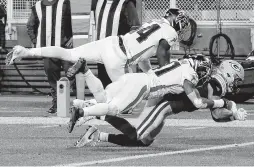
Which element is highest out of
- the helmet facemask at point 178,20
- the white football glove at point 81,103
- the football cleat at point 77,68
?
the helmet facemask at point 178,20

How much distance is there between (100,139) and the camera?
11.5 metres

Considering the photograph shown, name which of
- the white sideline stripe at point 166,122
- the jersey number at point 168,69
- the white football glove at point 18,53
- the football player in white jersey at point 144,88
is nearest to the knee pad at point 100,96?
the football player in white jersey at point 144,88

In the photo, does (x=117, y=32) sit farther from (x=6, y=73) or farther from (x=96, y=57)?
(x=6, y=73)

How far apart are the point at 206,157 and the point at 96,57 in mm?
2614

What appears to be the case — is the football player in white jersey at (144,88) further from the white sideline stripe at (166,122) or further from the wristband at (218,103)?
the white sideline stripe at (166,122)

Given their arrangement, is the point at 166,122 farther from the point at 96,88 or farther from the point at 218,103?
the point at 96,88

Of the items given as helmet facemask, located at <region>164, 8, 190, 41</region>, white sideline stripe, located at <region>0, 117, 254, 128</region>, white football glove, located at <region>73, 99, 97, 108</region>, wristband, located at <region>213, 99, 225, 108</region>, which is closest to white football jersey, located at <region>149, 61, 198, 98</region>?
wristband, located at <region>213, 99, 225, 108</region>

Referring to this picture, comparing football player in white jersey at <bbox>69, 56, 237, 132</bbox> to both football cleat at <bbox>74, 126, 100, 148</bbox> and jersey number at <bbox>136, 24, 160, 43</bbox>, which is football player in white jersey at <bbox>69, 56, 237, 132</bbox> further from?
jersey number at <bbox>136, 24, 160, 43</bbox>

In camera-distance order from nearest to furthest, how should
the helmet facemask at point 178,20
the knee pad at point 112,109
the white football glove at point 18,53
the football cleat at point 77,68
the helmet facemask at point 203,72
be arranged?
the knee pad at point 112,109
the football cleat at point 77,68
the helmet facemask at point 203,72
the white football glove at point 18,53
the helmet facemask at point 178,20

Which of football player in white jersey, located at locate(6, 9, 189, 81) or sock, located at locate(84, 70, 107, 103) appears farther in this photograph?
football player in white jersey, located at locate(6, 9, 189, 81)

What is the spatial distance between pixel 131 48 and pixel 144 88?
1421 mm

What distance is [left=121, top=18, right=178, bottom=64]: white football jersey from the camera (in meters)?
12.5

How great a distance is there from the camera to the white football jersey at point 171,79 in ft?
37.3

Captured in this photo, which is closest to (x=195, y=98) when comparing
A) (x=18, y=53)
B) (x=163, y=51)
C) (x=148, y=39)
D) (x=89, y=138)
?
(x=89, y=138)
